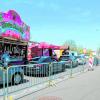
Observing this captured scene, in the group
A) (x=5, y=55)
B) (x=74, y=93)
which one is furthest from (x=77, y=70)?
(x=74, y=93)

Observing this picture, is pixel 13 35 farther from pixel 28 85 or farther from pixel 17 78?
pixel 28 85

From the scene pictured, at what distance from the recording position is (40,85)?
12.5 meters

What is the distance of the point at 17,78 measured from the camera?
12.2m

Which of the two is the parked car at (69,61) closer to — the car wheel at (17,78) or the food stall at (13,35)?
the food stall at (13,35)

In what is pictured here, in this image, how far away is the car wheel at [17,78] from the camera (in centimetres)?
1148

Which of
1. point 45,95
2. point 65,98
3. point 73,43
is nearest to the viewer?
point 65,98

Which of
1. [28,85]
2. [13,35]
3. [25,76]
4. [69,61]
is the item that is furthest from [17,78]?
[13,35]

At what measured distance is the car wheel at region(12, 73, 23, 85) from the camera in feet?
37.7

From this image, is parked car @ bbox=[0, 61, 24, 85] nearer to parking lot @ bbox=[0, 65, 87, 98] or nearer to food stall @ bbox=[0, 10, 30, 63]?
parking lot @ bbox=[0, 65, 87, 98]

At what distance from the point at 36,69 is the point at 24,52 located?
1411 cm

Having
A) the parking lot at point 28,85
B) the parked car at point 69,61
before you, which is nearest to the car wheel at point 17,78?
the parking lot at point 28,85

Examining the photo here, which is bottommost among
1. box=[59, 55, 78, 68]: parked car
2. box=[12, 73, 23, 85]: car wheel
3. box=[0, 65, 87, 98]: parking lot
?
box=[0, 65, 87, 98]: parking lot

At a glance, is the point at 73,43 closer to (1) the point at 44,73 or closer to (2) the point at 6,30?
(2) the point at 6,30

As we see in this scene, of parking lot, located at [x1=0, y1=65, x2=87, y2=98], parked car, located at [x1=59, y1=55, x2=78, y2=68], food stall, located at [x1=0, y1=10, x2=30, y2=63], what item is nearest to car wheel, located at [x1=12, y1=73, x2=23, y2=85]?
parking lot, located at [x1=0, y1=65, x2=87, y2=98]
